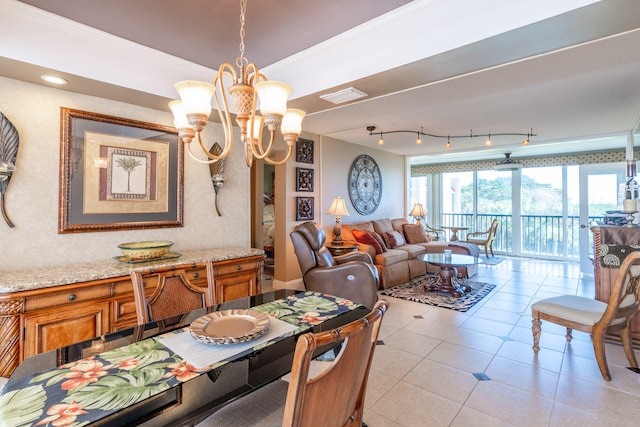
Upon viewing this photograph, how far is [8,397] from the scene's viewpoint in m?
0.93

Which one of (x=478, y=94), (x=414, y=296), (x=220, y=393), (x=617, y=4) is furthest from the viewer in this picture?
(x=414, y=296)

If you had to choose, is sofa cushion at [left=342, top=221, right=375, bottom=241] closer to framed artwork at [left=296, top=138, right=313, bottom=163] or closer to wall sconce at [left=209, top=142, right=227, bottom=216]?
framed artwork at [left=296, top=138, right=313, bottom=163]

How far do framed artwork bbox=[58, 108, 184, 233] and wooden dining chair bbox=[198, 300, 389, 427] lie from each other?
2193 millimetres

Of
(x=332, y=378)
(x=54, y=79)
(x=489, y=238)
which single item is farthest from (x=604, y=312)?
(x=489, y=238)

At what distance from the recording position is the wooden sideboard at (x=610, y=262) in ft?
9.40

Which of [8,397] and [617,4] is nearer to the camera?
[8,397]

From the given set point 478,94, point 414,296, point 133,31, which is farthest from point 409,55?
point 414,296

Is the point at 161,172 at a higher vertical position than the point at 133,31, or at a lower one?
lower

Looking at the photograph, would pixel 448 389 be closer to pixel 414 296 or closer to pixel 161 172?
pixel 414 296

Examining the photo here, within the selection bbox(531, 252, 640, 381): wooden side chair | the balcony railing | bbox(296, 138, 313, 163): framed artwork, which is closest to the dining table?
bbox(531, 252, 640, 381): wooden side chair

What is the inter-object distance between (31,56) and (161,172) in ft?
3.99

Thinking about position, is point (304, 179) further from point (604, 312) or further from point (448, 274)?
point (604, 312)

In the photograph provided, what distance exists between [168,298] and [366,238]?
3681mm

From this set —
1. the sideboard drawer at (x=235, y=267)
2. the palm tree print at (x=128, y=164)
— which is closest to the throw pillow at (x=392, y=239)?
the sideboard drawer at (x=235, y=267)
